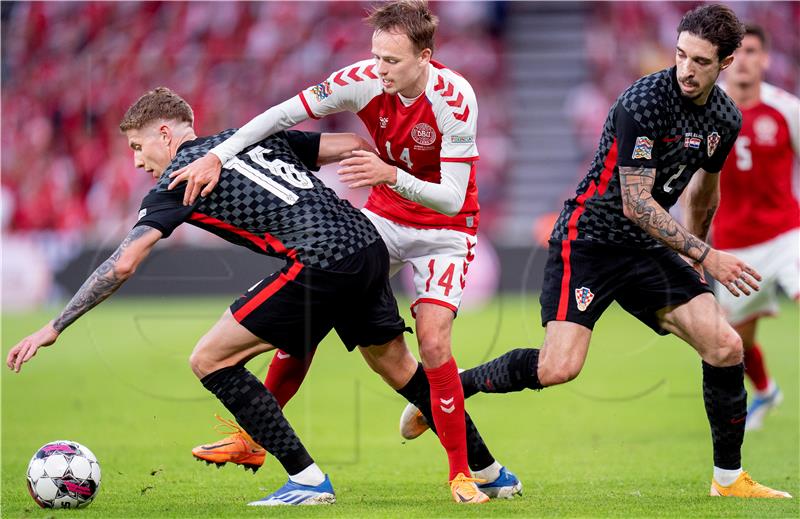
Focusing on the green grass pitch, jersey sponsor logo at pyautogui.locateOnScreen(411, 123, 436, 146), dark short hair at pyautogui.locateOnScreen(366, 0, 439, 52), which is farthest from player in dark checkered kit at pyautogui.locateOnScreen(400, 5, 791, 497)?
dark short hair at pyautogui.locateOnScreen(366, 0, 439, 52)

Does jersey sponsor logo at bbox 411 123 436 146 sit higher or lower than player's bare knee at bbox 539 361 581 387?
higher

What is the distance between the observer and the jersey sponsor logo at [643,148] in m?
5.11

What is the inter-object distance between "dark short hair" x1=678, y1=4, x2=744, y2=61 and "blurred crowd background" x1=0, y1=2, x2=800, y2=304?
13.0 metres

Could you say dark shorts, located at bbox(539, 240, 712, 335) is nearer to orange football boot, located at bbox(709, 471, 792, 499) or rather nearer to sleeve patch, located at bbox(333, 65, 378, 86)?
orange football boot, located at bbox(709, 471, 792, 499)

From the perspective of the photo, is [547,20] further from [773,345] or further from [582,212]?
[582,212]

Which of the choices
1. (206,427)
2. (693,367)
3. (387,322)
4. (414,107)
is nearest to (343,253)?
(387,322)

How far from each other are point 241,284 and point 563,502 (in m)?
10.5

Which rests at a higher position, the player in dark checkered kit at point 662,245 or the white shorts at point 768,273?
the player in dark checkered kit at point 662,245

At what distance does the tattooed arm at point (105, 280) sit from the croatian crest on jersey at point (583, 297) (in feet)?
7.02

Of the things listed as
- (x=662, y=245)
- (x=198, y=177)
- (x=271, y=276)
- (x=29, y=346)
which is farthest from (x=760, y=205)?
(x=29, y=346)

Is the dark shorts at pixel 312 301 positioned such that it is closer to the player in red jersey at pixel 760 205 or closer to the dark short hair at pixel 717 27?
the dark short hair at pixel 717 27

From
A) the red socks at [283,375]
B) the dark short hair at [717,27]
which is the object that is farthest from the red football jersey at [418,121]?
the dark short hair at [717,27]

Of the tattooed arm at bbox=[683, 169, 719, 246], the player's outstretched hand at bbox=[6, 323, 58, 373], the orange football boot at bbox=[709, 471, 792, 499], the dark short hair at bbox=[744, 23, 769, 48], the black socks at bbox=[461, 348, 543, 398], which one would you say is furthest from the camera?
the dark short hair at bbox=[744, 23, 769, 48]

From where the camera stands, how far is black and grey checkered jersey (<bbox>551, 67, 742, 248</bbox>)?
512 cm
